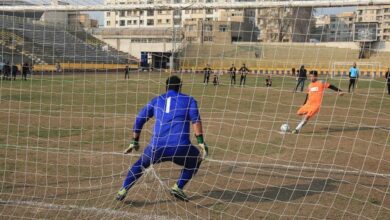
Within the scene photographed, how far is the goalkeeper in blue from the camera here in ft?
18.6

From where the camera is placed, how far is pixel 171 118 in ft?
18.7

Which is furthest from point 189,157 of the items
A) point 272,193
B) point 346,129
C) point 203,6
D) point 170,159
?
point 346,129

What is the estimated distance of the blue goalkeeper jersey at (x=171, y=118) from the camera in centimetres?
567

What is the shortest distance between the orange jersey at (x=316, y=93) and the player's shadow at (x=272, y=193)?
542 cm

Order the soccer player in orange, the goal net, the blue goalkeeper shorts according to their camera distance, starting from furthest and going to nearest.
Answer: the soccer player in orange
the goal net
the blue goalkeeper shorts

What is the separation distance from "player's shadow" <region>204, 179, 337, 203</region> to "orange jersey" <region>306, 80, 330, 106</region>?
17.8 feet

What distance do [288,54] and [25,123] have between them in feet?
24.5

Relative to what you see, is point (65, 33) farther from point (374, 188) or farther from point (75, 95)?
point (75, 95)

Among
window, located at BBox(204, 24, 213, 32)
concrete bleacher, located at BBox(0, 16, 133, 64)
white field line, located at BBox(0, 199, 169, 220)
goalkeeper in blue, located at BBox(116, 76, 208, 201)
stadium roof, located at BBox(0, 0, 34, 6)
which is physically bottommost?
white field line, located at BBox(0, 199, 169, 220)

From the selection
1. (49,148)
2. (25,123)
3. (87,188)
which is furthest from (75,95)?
(87,188)

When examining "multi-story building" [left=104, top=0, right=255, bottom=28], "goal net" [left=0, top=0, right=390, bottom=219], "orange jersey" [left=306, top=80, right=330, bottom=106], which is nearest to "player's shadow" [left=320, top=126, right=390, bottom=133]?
"goal net" [left=0, top=0, right=390, bottom=219]

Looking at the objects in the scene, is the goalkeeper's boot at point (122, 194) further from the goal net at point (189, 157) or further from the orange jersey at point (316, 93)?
the orange jersey at point (316, 93)

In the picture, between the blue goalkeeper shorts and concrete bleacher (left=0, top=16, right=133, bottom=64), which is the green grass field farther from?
concrete bleacher (left=0, top=16, right=133, bottom=64)

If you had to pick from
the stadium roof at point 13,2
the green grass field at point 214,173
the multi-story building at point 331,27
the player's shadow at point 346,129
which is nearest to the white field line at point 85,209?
the green grass field at point 214,173
